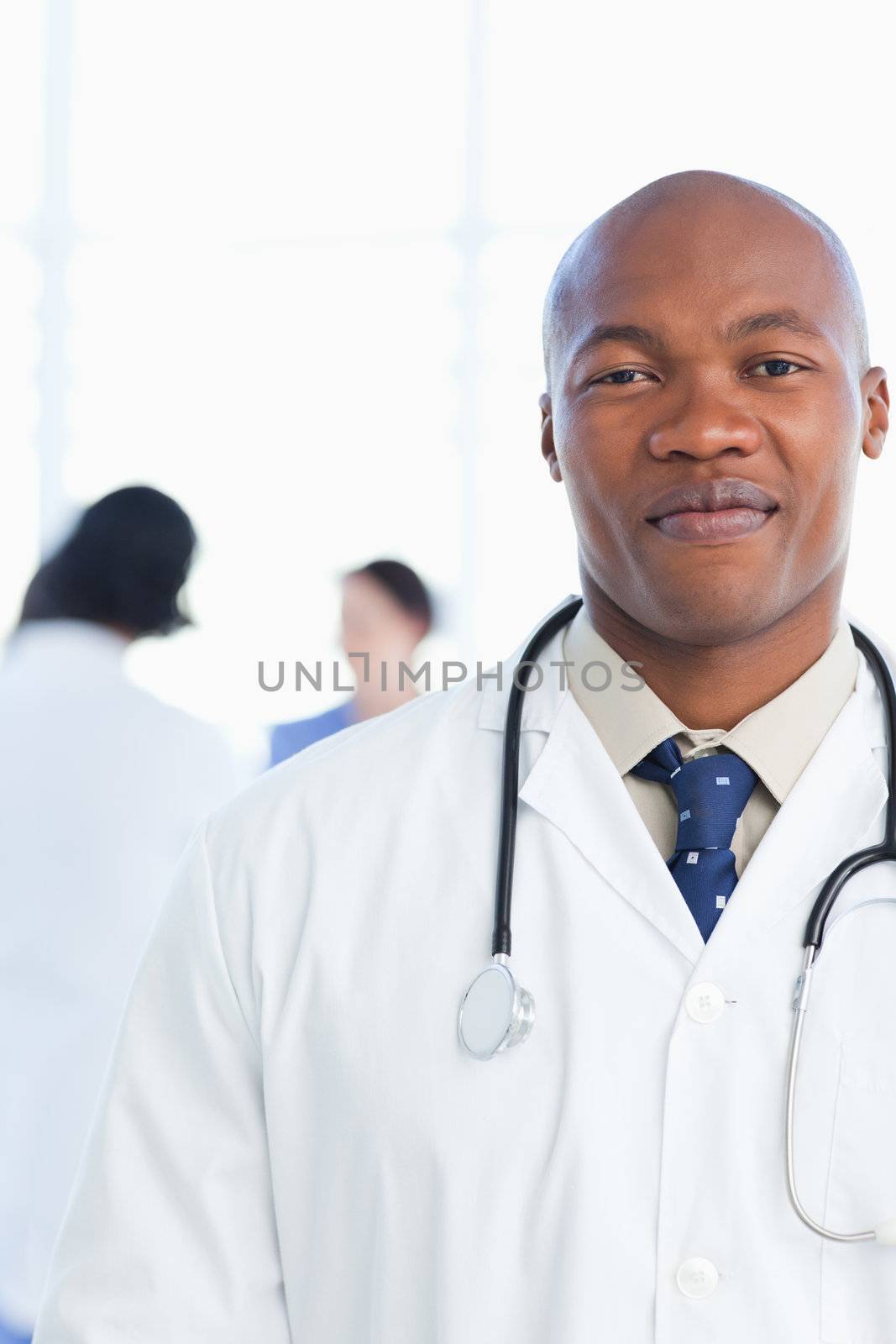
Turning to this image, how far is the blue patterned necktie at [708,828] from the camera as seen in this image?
0.92 metres

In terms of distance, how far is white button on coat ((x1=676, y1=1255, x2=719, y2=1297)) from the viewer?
0.81 m

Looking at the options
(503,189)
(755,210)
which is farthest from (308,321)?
(755,210)

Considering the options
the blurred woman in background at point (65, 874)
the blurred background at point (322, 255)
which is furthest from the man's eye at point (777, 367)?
the blurred background at point (322, 255)

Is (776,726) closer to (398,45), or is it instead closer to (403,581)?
(403,581)

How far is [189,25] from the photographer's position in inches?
158

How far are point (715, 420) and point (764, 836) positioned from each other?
0.27 metres

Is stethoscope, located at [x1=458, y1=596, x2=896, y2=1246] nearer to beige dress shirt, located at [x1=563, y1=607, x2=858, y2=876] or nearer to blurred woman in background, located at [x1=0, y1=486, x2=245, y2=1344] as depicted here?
beige dress shirt, located at [x1=563, y1=607, x2=858, y2=876]

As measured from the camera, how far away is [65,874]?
6.48ft

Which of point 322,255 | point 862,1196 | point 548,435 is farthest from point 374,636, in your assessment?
point 862,1196

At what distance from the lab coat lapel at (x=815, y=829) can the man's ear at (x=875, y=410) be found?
195 millimetres

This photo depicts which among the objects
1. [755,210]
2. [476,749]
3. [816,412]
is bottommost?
[476,749]

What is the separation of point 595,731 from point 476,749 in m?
0.09

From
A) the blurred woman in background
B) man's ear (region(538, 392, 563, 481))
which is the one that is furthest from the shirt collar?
the blurred woman in background

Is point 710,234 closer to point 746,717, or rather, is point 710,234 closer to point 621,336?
point 621,336
